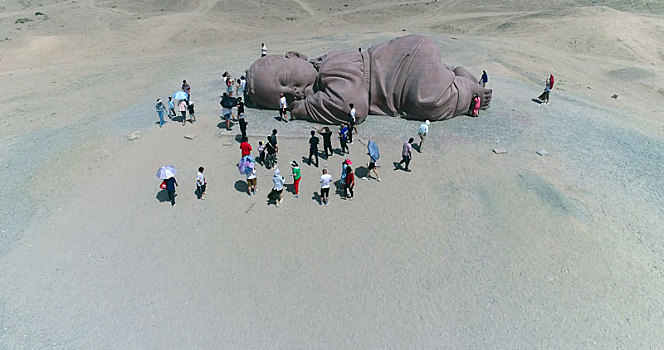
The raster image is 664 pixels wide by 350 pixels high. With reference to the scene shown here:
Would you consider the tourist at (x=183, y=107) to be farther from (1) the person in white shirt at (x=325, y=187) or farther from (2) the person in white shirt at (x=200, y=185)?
(1) the person in white shirt at (x=325, y=187)

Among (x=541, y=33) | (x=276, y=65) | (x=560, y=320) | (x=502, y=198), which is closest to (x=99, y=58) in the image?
(x=276, y=65)

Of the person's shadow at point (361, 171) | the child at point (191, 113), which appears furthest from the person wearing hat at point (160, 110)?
the person's shadow at point (361, 171)

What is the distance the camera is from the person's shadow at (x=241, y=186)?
12516 mm

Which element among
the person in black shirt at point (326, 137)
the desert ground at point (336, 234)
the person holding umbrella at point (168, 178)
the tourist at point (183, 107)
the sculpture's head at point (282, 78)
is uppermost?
the sculpture's head at point (282, 78)

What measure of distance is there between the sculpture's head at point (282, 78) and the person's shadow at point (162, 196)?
740cm

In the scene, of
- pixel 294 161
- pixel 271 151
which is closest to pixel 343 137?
pixel 294 161

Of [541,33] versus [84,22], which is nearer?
[541,33]

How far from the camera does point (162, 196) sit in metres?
12.2

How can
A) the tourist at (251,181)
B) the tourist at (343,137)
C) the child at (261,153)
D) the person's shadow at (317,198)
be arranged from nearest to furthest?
the tourist at (251,181)
the person's shadow at (317,198)
the child at (261,153)
the tourist at (343,137)

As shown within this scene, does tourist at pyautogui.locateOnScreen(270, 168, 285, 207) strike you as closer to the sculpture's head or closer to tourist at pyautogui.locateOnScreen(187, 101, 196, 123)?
the sculpture's head

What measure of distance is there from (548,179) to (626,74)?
21681 millimetres

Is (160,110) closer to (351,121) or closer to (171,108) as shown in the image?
(171,108)

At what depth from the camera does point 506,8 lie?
A: 149 feet

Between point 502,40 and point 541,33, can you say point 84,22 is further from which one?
point 541,33
